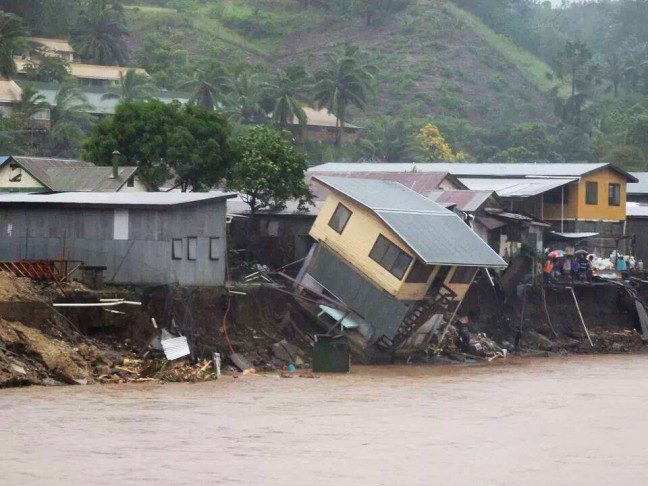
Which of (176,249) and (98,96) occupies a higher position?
(98,96)

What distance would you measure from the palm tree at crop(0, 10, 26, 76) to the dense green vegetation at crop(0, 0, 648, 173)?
689 mm

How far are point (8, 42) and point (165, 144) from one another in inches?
1316

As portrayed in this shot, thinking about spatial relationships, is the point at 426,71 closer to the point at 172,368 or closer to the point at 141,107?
the point at 141,107

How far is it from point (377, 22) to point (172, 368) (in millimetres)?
134045

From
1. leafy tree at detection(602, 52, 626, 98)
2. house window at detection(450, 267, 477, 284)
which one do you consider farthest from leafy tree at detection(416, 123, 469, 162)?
house window at detection(450, 267, 477, 284)

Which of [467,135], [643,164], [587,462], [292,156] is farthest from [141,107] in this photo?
[467,135]

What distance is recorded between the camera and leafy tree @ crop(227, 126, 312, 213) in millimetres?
47688

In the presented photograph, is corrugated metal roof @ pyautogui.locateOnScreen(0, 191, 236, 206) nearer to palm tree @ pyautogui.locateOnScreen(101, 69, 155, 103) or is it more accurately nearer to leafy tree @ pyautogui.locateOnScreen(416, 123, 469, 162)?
palm tree @ pyautogui.locateOnScreen(101, 69, 155, 103)

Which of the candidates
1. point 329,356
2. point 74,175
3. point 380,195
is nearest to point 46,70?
→ point 74,175

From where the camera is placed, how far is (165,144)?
50.0m

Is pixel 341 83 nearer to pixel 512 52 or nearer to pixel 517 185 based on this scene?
pixel 517 185

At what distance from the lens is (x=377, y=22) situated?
16525 cm

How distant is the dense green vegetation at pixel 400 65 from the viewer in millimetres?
94750

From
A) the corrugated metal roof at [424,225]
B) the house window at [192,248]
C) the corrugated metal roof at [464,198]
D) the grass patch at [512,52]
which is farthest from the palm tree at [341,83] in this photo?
the grass patch at [512,52]
